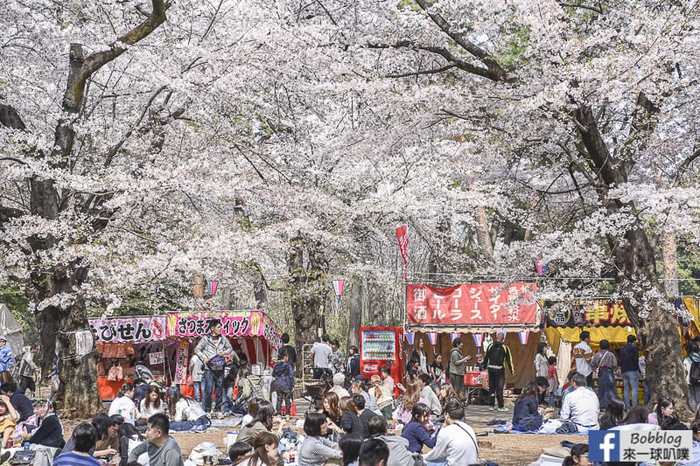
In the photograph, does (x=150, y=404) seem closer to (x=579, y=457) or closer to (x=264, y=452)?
(x=264, y=452)

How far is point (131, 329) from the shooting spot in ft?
73.1

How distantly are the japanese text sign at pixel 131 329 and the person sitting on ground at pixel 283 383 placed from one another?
5.20m

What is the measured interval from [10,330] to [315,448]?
18.1m

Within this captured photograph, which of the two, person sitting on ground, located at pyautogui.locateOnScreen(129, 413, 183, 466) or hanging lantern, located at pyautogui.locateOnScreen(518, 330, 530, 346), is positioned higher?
hanging lantern, located at pyautogui.locateOnScreen(518, 330, 530, 346)

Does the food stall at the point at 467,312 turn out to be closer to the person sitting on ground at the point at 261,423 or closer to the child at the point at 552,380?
the child at the point at 552,380

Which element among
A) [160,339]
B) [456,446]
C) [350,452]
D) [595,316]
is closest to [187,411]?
[160,339]

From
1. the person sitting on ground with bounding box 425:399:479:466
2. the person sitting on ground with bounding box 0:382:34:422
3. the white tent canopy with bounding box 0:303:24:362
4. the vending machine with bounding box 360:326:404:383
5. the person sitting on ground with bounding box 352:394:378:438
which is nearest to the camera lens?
the person sitting on ground with bounding box 425:399:479:466

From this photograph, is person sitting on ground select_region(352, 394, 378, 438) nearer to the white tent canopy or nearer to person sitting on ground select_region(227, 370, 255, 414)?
person sitting on ground select_region(227, 370, 255, 414)

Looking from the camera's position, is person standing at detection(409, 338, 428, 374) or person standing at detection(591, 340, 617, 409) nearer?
person standing at detection(591, 340, 617, 409)

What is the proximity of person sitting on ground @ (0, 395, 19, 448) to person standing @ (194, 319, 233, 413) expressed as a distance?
8005 mm

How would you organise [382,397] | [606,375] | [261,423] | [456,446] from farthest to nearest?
[606,375]
[382,397]
[261,423]
[456,446]

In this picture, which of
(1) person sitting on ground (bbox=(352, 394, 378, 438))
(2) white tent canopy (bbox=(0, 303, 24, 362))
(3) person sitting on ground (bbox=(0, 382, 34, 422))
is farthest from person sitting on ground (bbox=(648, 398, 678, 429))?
(2) white tent canopy (bbox=(0, 303, 24, 362))

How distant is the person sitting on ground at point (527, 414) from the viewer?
15.3 m

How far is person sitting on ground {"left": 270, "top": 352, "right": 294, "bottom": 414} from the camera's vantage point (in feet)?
58.6
